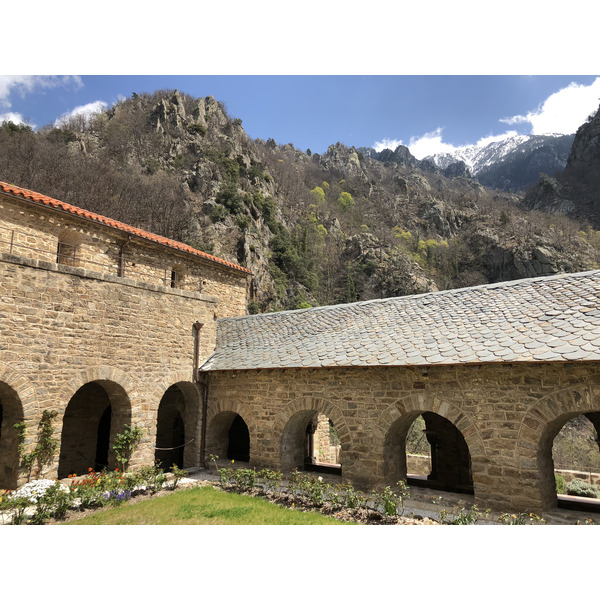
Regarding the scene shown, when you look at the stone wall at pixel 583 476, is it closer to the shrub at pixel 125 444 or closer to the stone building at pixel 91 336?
the stone building at pixel 91 336

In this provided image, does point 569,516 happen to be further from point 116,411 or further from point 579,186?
point 579,186

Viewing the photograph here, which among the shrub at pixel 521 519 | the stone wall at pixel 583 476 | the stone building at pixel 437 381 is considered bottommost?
the stone wall at pixel 583 476

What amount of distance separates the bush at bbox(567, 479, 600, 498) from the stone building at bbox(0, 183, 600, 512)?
3.37m

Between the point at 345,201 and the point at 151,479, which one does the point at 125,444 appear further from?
the point at 345,201

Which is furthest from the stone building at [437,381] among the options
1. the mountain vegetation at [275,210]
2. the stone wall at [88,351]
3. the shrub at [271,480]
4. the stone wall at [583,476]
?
the mountain vegetation at [275,210]

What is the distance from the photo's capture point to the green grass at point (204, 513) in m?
7.02

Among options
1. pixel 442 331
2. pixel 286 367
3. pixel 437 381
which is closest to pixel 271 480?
pixel 286 367

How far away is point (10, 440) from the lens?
8.42m

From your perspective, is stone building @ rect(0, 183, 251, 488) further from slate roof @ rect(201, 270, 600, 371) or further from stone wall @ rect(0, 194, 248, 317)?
slate roof @ rect(201, 270, 600, 371)

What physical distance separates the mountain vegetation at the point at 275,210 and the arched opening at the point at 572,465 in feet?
68.5

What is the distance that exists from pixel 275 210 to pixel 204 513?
37803mm

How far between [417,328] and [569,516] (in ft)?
15.8

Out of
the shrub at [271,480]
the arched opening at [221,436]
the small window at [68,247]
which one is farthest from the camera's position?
the small window at [68,247]

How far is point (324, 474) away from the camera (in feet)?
38.0
